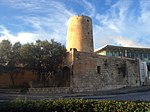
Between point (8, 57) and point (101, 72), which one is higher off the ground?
point (8, 57)

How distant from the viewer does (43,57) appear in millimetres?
31219

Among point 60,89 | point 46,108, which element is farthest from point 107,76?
point 46,108

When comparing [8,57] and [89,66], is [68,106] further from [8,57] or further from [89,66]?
[89,66]

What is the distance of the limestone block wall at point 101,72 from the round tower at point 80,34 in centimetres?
395

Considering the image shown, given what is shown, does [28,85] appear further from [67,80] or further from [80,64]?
[80,64]

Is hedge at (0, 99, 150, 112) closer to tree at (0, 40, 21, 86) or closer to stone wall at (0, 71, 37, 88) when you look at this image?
tree at (0, 40, 21, 86)

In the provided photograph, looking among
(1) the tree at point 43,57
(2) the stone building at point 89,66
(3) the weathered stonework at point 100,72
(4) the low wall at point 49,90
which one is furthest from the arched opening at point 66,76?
(4) the low wall at point 49,90

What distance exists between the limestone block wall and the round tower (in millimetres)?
3951

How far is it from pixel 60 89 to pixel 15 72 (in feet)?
20.8

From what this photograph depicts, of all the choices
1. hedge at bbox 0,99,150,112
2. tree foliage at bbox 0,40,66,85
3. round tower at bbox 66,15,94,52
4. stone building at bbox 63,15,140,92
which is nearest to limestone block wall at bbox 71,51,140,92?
stone building at bbox 63,15,140,92

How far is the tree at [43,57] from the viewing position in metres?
31.3

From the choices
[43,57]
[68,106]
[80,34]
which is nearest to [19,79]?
[43,57]

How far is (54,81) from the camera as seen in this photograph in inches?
1355

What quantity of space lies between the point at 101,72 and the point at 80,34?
21.6ft
